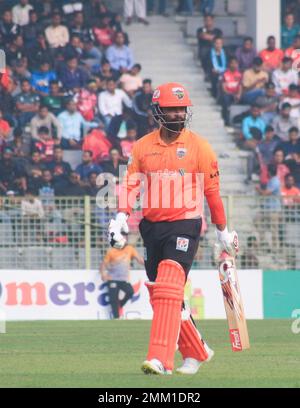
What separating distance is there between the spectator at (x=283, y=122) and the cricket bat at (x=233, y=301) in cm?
1606

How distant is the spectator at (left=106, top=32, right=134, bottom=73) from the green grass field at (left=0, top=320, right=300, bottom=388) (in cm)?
1008

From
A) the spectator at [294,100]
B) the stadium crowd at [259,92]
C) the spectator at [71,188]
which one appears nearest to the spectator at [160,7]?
the stadium crowd at [259,92]

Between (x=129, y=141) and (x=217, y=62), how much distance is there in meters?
4.17

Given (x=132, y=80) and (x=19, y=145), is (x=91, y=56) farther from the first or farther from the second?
(x=19, y=145)

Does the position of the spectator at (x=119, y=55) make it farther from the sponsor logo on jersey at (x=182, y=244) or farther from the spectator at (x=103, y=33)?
the sponsor logo on jersey at (x=182, y=244)

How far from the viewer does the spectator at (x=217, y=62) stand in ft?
97.0

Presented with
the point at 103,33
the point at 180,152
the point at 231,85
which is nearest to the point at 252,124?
the point at 231,85

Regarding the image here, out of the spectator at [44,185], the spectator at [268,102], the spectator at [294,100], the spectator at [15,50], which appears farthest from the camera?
the spectator at [294,100]

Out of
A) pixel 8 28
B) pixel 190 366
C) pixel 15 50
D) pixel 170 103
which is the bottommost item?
pixel 190 366

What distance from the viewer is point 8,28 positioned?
92.6 feet

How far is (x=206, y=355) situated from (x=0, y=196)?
13.1m

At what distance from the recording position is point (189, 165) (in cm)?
1162
